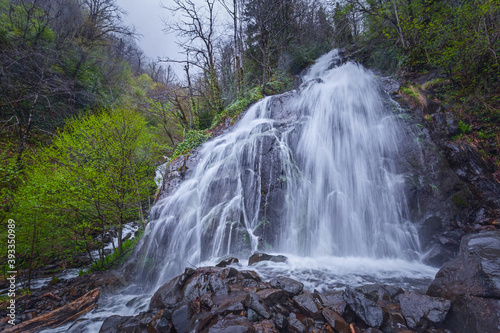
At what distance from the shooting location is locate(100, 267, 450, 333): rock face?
2.34m

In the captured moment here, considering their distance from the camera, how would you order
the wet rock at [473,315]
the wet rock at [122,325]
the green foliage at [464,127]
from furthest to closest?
the green foliage at [464,127] < the wet rock at [122,325] < the wet rock at [473,315]

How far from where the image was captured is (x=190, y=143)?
9438 millimetres

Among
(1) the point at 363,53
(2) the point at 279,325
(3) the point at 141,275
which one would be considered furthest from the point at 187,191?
(1) the point at 363,53

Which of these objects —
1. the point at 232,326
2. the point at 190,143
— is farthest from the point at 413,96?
the point at 190,143

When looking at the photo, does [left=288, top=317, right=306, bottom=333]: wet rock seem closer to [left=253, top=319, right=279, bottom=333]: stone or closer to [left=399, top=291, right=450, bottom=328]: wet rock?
[left=253, top=319, right=279, bottom=333]: stone

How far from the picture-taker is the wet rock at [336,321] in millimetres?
2297

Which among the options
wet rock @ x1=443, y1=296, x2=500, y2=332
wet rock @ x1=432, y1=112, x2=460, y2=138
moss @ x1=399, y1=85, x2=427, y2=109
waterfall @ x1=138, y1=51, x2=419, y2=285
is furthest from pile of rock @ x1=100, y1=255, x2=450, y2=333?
moss @ x1=399, y1=85, x2=427, y2=109

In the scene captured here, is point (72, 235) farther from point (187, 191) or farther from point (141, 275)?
point (187, 191)

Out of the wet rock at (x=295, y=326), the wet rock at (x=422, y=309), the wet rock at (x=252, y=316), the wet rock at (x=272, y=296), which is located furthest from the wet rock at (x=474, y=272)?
the wet rock at (x=252, y=316)

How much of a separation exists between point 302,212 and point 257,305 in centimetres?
351

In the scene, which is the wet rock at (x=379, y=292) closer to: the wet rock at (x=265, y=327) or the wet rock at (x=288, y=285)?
the wet rock at (x=288, y=285)

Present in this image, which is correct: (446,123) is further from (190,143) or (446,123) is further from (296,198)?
(190,143)

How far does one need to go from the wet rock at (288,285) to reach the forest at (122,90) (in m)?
5.25

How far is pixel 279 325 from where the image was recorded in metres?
2.34
